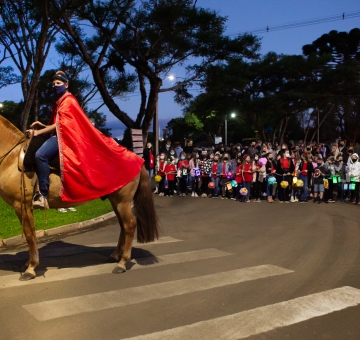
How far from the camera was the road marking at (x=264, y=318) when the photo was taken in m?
4.36

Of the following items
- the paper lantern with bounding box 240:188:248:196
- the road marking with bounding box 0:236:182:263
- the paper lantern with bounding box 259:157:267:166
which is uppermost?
the paper lantern with bounding box 259:157:267:166

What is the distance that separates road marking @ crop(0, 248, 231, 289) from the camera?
236 inches

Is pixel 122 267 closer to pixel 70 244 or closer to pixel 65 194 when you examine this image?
pixel 65 194

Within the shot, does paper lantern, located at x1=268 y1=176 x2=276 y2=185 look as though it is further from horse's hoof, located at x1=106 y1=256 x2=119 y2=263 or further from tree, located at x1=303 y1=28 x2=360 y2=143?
tree, located at x1=303 y1=28 x2=360 y2=143

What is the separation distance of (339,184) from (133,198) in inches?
454

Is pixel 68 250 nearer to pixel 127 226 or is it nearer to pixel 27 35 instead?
pixel 127 226

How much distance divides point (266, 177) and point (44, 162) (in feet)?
38.4

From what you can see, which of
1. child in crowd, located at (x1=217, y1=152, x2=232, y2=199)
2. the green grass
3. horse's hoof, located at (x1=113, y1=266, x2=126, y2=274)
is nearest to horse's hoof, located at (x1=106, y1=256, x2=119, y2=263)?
horse's hoof, located at (x1=113, y1=266, x2=126, y2=274)

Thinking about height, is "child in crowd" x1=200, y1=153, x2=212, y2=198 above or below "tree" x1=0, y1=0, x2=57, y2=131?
below

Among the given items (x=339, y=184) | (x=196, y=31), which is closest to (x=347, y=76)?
(x=196, y=31)

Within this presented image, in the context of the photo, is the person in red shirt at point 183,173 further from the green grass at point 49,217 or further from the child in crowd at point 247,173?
the green grass at point 49,217

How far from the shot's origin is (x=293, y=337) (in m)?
4.36

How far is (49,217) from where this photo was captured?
1116 centimetres

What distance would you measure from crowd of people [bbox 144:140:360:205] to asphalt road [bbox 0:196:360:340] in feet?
20.0
